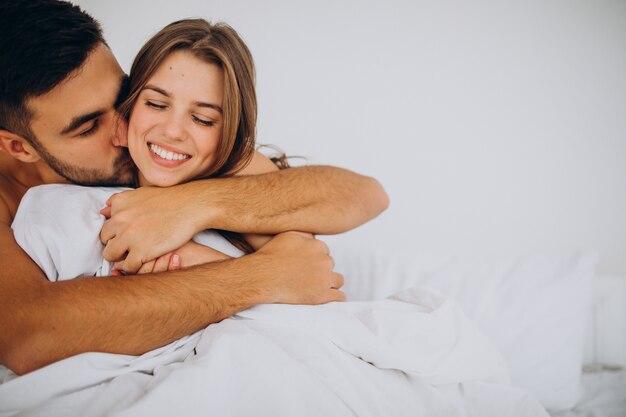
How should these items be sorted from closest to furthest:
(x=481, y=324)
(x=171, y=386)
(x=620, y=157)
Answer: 1. (x=171, y=386)
2. (x=481, y=324)
3. (x=620, y=157)

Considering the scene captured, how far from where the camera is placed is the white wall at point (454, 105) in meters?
2.59

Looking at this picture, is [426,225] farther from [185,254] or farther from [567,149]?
[185,254]

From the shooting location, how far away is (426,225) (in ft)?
8.80

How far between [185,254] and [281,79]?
143 cm

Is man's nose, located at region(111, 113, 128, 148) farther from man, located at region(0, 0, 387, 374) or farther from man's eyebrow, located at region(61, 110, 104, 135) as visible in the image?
man's eyebrow, located at region(61, 110, 104, 135)

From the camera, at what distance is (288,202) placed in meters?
1.67

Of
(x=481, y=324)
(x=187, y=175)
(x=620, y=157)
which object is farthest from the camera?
(x=620, y=157)

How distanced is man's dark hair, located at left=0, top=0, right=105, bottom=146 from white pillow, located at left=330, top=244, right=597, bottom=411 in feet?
A: 4.21

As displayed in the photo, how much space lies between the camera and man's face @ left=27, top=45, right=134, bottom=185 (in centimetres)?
153

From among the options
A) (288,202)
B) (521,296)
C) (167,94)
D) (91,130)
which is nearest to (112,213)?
(91,130)

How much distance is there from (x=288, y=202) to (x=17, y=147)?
2.94ft

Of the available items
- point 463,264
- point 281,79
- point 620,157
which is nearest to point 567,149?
point 620,157

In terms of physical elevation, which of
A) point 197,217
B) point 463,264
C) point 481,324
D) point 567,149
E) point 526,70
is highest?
point 526,70

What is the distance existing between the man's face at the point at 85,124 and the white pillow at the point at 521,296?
3.39 feet
